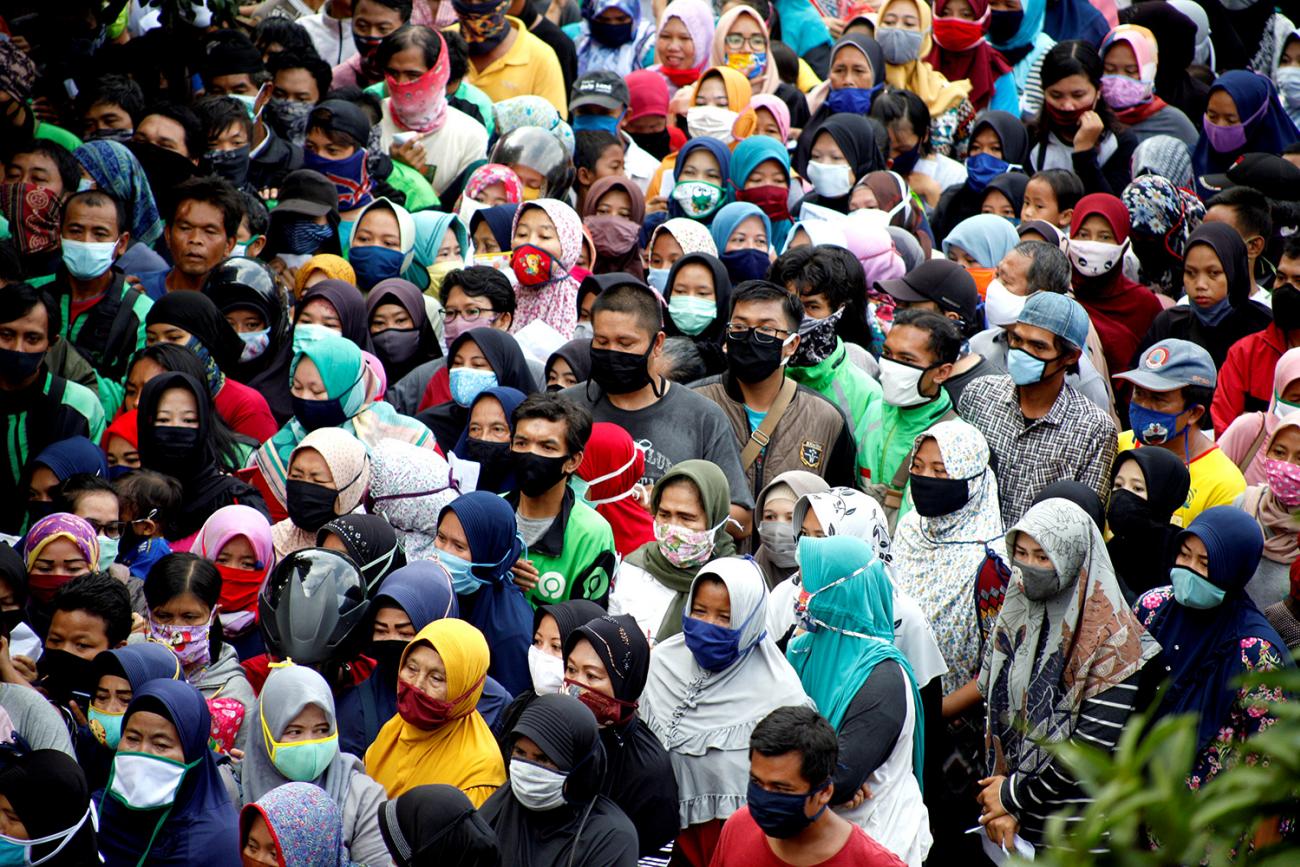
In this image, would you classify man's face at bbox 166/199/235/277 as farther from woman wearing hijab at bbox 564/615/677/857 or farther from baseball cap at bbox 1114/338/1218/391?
baseball cap at bbox 1114/338/1218/391

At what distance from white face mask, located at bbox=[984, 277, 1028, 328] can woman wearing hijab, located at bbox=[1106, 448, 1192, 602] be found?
1.84 metres

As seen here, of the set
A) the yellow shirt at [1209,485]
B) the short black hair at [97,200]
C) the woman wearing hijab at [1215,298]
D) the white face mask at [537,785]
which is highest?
the short black hair at [97,200]

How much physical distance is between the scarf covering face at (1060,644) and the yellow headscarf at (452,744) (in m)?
1.91

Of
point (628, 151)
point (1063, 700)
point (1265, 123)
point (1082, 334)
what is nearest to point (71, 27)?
point (628, 151)

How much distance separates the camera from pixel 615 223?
9477 millimetres

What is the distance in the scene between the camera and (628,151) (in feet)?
36.3

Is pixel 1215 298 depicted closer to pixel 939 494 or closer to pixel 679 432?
pixel 939 494

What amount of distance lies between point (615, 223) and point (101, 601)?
4.36 meters

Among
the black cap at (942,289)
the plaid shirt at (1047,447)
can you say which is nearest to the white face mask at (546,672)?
the plaid shirt at (1047,447)

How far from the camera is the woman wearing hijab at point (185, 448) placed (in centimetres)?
691

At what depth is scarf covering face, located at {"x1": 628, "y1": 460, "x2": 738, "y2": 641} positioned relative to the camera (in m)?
6.45

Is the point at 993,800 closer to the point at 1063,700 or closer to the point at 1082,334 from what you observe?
the point at 1063,700

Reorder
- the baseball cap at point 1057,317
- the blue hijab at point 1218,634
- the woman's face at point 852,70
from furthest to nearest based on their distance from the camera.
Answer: the woman's face at point 852,70 → the baseball cap at point 1057,317 → the blue hijab at point 1218,634

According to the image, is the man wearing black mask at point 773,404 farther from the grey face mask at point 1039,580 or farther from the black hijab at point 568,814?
the black hijab at point 568,814
